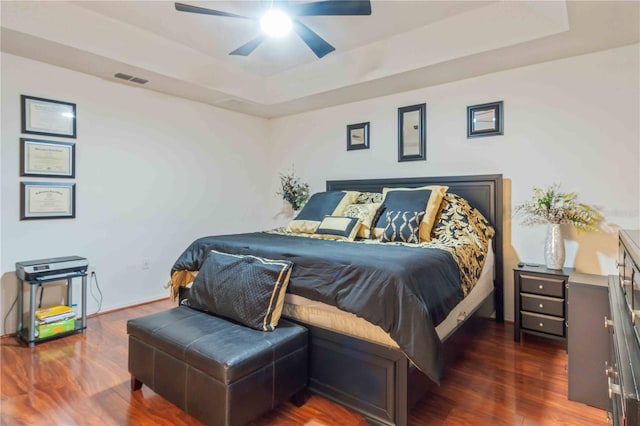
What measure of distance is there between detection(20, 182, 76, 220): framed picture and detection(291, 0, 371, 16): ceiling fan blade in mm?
2753

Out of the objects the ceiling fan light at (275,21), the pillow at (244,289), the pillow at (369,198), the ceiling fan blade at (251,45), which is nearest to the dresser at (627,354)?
the pillow at (244,289)

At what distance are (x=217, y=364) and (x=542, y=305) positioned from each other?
256cm

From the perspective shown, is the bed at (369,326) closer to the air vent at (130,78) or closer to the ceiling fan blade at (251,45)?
the ceiling fan blade at (251,45)

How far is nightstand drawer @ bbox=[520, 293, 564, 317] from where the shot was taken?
2.75m

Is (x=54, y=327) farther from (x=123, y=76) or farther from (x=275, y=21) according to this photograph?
(x=275, y=21)

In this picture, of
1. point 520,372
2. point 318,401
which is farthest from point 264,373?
point 520,372

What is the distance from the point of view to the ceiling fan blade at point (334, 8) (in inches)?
86.9

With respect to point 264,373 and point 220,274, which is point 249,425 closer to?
point 264,373

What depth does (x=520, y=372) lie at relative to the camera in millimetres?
2406

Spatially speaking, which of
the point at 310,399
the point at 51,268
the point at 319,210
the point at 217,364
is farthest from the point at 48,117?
the point at 310,399

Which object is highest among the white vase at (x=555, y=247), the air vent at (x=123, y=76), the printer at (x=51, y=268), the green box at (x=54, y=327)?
the air vent at (x=123, y=76)

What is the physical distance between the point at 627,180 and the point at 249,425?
332 cm

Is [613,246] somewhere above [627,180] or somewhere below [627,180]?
below

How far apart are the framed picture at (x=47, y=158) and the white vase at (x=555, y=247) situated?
4.40 metres
